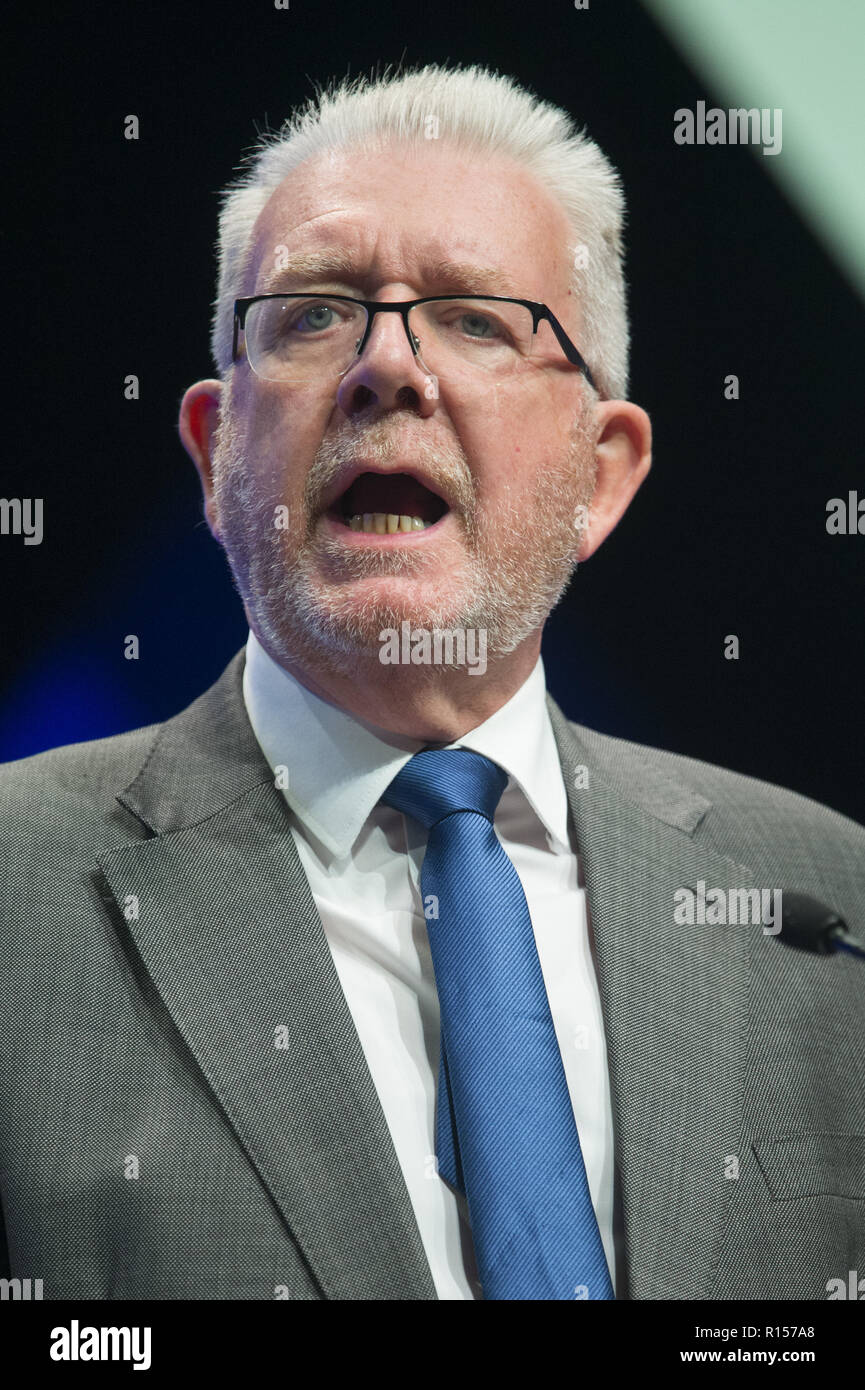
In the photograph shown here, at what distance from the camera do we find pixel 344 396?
167 centimetres

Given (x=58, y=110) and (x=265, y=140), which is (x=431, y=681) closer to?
(x=265, y=140)

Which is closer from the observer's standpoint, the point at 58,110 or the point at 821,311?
the point at 58,110

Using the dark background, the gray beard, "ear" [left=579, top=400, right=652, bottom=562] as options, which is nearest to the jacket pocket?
the dark background

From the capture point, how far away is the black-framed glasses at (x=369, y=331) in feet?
5.59

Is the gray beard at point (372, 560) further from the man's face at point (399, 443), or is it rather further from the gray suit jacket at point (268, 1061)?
the gray suit jacket at point (268, 1061)

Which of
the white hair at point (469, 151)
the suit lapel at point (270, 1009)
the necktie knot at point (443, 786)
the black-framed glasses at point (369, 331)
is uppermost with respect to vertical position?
the white hair at point (469, 151)

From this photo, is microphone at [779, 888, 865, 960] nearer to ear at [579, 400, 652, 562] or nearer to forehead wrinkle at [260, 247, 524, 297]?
ear at [579, 400, 652, 562]

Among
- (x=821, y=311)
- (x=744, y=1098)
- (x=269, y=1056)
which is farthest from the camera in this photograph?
(x=821, y=311)

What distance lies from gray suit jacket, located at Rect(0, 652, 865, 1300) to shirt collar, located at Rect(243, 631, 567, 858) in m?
0.04

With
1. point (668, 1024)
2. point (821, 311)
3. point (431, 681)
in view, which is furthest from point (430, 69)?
point (668, 1024)

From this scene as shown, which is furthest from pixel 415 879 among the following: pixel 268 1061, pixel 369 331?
pixel 369 331

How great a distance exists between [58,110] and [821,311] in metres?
1.16

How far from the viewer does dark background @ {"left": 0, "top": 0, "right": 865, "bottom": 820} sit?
6.26 ft

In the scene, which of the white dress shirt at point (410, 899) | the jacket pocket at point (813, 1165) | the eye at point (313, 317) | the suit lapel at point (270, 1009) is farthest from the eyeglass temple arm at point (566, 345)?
the jacket pocket at point (813, 1165)
